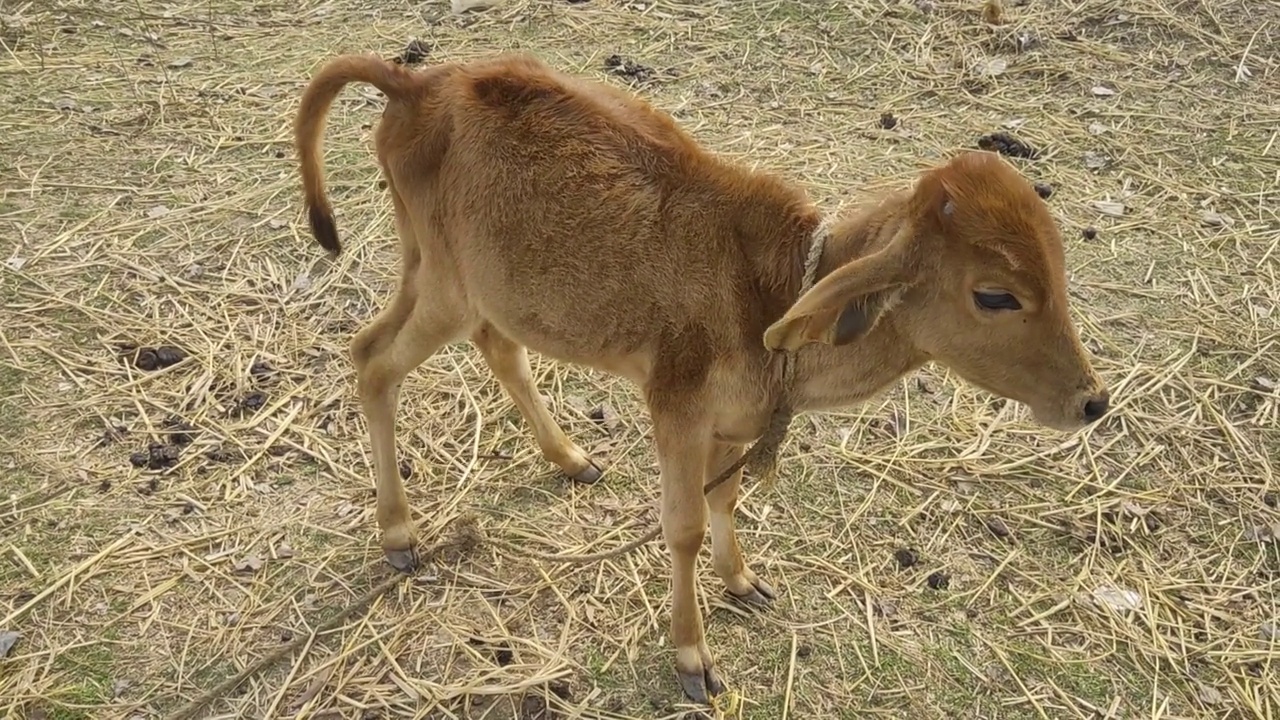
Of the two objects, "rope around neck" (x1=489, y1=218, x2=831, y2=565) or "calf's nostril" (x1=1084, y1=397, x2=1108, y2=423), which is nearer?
"calf's nostril" (x1=1084, y1=397, x2=1108, y2=423)

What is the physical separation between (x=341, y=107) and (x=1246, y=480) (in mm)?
6541

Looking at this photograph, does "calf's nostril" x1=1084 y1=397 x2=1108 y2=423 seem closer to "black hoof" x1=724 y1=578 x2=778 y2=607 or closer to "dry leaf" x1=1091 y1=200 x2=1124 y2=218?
"black hoof" x1=724 y1=578 x2=778 y2=607

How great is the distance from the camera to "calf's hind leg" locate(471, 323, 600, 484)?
14.8 feet

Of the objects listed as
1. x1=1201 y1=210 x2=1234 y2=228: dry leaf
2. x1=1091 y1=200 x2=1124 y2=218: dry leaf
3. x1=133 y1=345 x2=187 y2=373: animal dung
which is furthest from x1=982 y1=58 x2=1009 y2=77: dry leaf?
x1=133 y1=345 x2=187 y2=373: animal dung

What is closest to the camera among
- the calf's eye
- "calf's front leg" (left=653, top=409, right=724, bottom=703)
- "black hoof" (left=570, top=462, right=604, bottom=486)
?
the calf's eye

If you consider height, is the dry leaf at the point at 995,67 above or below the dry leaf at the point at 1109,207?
above

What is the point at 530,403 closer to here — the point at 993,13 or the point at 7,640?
the point at 7,640

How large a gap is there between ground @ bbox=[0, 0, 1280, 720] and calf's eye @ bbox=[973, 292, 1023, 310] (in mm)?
1665

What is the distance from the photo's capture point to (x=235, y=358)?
5270mm

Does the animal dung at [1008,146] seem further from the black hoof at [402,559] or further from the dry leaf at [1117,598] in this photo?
the black hoof at [402,559]

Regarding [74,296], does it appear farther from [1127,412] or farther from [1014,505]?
[1127,412]

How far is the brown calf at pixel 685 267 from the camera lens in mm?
2906

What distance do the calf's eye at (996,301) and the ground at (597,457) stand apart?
1.66 meters

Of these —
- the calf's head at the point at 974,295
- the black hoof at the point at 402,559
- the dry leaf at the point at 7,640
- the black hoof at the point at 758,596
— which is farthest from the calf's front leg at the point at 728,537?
the dry leaf at the point at 7,640
